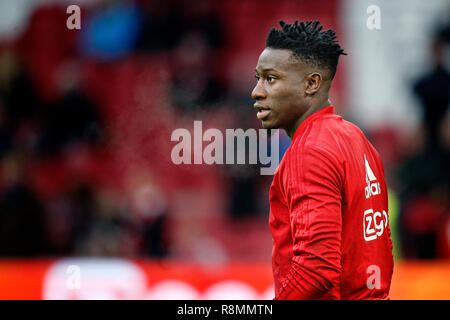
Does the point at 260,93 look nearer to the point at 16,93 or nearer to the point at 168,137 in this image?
the point at 168,137

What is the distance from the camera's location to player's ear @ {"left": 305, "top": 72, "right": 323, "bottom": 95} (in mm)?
2514

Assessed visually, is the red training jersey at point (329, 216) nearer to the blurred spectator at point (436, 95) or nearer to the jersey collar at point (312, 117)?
the jersey collar at point (312, 117)

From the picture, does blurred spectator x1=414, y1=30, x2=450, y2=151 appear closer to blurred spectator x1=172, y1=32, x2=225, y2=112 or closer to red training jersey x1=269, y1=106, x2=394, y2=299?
blurred spectator x1=172, y1=32, x2=225, y2=112

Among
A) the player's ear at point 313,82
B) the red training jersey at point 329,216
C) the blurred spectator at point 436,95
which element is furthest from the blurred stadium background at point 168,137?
the player's ear at point 313,82

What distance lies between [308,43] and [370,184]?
582 millimetres

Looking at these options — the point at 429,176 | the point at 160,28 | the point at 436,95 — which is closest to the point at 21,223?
the point at 160,28

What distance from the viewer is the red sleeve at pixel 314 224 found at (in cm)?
219

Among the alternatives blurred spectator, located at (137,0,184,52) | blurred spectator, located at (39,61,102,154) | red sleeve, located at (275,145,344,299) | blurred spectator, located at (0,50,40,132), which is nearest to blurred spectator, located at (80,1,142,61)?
blurred spectator, located at (137,0,184,52)

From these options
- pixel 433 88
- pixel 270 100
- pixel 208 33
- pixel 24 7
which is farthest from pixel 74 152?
pixel 270 100

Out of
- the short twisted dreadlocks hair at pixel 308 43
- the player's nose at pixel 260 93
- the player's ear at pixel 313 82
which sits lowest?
the player's nose at pixel 260 93

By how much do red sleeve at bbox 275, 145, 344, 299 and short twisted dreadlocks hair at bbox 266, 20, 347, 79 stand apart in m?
0.42

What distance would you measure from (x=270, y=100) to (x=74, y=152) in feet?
21.0

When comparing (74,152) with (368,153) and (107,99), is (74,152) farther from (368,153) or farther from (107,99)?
(368,153)

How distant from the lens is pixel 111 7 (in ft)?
30.5
